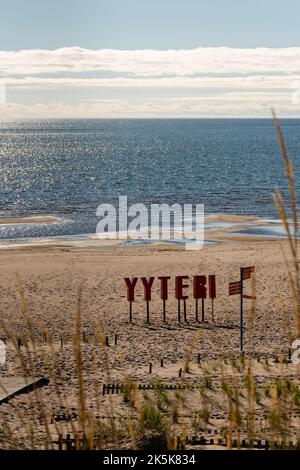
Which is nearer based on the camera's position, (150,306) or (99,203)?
(150,306)

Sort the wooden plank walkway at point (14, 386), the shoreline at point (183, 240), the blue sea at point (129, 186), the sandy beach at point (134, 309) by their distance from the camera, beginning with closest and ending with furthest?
the wooden plank walkway at point (14, 386), the sandy beach at point (134, 309), the shoreline at point (183, 240), the blue sea at point (129, 186)

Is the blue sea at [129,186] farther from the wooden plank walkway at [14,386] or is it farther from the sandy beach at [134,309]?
the wooden plank walkway at [14,386]

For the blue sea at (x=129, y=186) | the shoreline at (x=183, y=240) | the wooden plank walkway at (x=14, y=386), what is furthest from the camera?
the blue sea at (x=129, y=186)

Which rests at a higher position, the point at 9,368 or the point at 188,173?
the point at 188,173

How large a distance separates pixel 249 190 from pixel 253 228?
83.0ft

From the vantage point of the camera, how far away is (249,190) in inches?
2810

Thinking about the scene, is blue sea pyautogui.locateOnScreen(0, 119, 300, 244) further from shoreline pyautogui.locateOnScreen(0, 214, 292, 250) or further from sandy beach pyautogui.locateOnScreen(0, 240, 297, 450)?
sandy beach pyautogui.locateOnScreen(0, 240, 297, 450)

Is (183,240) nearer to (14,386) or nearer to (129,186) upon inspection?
(14,386)

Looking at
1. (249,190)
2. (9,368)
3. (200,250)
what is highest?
(249,190)

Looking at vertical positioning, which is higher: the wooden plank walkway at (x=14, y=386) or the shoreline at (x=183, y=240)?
the shoreline at (x=183, y=240)

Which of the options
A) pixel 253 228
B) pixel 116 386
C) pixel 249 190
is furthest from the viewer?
pixel 249 190

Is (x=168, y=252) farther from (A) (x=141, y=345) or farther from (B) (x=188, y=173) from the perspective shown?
(B) (x=188, y=173)

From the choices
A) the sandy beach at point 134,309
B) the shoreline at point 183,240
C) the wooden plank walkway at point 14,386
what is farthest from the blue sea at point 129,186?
the wooden plank walkway at point 14,386
